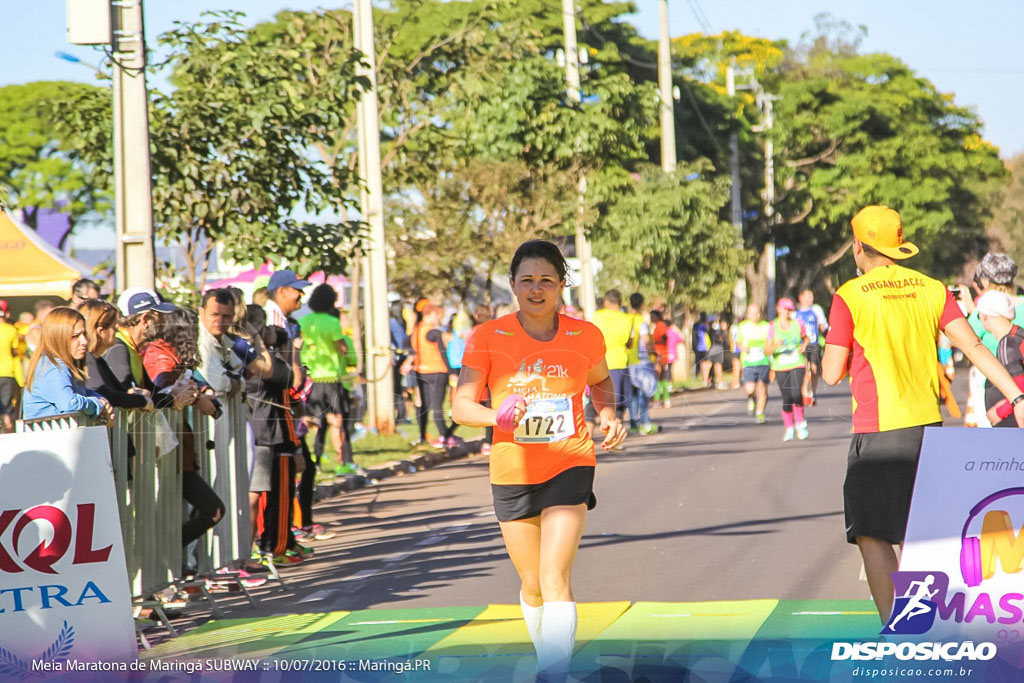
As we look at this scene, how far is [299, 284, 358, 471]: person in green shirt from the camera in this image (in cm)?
1287

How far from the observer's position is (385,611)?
319 inches

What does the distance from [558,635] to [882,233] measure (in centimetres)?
214

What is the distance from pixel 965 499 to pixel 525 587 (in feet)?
5.66

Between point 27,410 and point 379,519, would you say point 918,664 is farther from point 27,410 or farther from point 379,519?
point 379,519

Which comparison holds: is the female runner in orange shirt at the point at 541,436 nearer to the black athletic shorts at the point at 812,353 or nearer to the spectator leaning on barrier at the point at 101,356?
the spectator leaning on barrier at the point at 101,356

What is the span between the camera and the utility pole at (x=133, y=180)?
35.5ft

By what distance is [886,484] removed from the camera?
5816 millimetres

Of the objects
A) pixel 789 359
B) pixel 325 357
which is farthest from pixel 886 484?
pixel 789 359

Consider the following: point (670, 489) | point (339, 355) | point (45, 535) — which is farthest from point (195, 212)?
point (45, 535)

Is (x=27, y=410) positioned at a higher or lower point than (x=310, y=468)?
higher

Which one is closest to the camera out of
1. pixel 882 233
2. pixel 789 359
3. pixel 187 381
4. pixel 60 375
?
pixel 882 233

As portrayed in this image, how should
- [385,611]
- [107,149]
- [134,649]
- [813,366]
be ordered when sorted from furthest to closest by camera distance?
[813,366] → [107,149] → [385,611] → [134,649]

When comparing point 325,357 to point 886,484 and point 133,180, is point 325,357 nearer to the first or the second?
point 133,180

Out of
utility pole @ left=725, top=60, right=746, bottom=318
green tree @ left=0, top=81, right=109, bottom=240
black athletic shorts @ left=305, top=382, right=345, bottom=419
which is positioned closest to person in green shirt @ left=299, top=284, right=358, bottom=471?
black athletic shorts @ left=305, top=382, right=345, bottom=419
